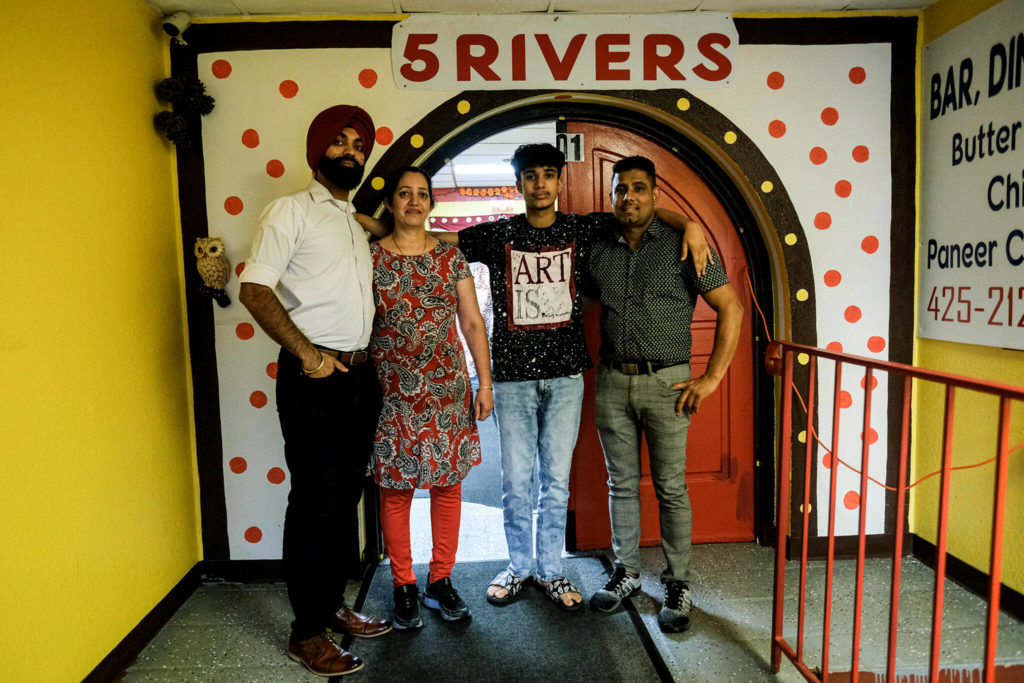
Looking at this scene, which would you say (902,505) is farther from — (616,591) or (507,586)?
(507,586)

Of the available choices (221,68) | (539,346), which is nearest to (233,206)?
(221,68)

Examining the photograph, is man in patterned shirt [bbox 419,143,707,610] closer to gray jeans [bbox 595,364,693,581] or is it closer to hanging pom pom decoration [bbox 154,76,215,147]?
gray jeans [bbox 595,364,693,581]

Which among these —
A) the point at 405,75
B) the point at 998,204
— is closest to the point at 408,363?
the point at 405,75

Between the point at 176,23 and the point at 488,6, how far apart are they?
1.25 m

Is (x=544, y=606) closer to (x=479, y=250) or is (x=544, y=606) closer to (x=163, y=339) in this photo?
(x=479, y=250)

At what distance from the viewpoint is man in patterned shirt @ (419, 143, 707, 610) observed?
7.64ft

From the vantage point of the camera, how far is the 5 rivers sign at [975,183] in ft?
7.33

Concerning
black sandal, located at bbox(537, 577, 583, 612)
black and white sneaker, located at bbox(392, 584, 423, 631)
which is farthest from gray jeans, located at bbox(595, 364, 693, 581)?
black and white sneaker, located at bbox(392, 584, 423, 631)

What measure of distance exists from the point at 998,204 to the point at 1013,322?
1.48 ft

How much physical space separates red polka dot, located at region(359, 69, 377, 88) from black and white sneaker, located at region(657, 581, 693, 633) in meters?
2.33

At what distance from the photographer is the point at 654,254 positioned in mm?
2256

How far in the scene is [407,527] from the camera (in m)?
2.30

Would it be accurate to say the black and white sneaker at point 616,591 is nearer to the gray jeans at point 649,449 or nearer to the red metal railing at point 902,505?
the gray jeans at point 649,449

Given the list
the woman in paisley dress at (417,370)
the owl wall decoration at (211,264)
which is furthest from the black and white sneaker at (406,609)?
the owl wall decoration at (211,264)
